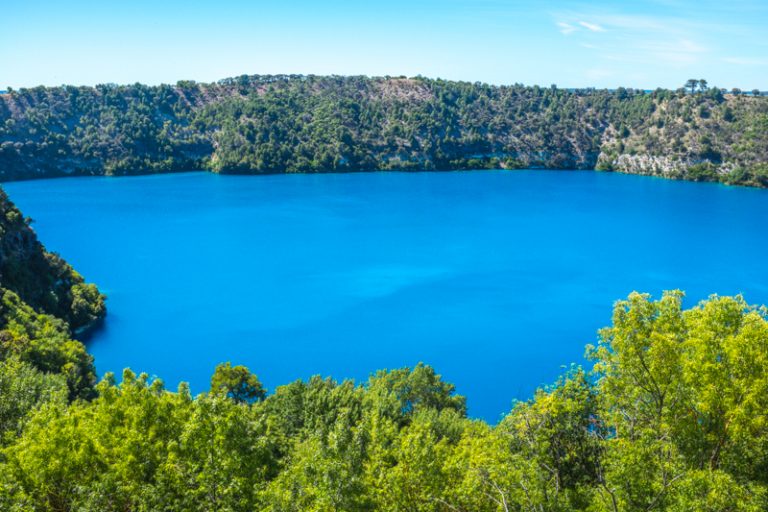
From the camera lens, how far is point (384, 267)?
68312mm

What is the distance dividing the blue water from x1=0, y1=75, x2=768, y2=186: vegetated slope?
16085 millimetres

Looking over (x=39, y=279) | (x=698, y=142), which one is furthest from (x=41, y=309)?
(x=698, y=142)

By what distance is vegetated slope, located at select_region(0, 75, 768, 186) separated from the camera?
5389 inches

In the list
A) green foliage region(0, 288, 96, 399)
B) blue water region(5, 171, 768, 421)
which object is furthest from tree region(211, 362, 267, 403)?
green foliage region(0, 288, 96, 399)

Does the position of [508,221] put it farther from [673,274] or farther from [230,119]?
[230,119]

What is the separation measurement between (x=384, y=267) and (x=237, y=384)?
116 feet

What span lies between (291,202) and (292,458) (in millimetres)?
89201

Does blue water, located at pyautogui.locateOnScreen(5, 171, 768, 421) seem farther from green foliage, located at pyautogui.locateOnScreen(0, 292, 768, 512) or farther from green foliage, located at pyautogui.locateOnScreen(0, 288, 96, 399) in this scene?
green foliage, located at pyautogui.locateOnScreen(0, 292, 768, 512)

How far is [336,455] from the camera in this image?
1342 centimetres

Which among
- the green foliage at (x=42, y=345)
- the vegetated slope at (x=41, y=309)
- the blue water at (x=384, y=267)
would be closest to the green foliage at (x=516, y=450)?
the vegetated slope at (x=41, y=309)

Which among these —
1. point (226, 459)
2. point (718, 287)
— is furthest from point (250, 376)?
point (718, 287)

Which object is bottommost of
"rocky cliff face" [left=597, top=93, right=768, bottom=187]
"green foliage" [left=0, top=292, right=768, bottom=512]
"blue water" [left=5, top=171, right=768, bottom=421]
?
"blue water" [left=5, top=171, right=768, bottom=421]

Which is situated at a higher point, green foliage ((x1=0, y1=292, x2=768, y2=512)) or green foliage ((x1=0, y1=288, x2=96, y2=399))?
green foliage ((x1=0, y1=292, x2=768, y2=512))

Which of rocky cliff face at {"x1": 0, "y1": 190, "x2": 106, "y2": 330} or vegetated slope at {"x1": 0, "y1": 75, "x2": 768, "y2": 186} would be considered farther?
vegetated slope at {"x1": 0, "y1": 75, "x2": 768, "y2": 186}
